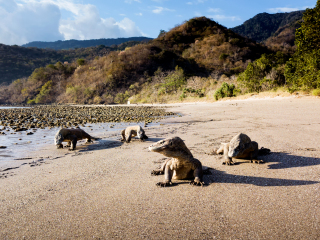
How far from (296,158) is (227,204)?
2064 mm

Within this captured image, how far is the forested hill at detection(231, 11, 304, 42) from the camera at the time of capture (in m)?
111

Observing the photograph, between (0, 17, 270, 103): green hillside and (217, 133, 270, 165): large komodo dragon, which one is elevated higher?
(0, 17, 270, 103): green hillside

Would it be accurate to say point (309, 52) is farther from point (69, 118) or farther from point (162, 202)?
point (69, 118)

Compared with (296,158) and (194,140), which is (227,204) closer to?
Answer: (296,158)

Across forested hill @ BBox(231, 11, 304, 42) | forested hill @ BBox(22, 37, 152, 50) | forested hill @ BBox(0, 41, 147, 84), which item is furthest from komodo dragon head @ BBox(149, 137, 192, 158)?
forested hill @ BBox(22, 37, 152, 50)

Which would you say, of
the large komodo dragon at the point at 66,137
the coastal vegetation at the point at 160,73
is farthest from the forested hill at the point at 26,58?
the large komodo dragon at the point at 66,137

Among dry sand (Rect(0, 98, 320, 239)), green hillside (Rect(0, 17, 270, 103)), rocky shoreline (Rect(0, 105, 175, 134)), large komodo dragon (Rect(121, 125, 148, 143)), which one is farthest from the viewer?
green hillside (Rect(0, 17, 270, 103))

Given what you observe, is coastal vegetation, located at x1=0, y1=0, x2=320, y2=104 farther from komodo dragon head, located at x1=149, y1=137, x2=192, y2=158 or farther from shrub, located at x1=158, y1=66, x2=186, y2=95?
komodo dragon head, located at x1=149, y1=137, x2=192, y2=158

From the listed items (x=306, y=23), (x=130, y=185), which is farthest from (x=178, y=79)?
(x=130, y=185)

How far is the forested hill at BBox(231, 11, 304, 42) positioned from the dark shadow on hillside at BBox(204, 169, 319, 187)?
4862 inches

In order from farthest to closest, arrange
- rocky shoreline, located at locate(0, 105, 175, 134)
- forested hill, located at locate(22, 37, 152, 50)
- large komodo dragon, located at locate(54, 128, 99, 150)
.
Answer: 1. forested hill, located at locate(22, 37, 152, 50)
2. rocky shoreline, located at locate(0, 105, 175, 134)
3. large komodo dragon, located at locate(54, 128, 99, 150)

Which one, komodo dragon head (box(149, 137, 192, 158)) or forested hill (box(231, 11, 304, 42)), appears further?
forested hill (box(231, 11, 304, 42))

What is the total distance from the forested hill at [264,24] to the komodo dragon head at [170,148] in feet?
406

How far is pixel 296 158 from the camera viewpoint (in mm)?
3443
